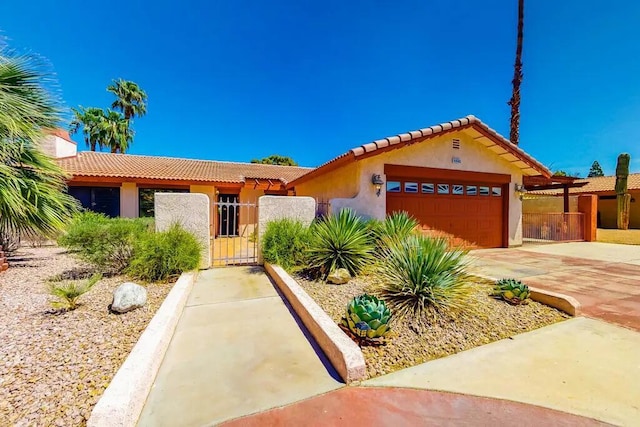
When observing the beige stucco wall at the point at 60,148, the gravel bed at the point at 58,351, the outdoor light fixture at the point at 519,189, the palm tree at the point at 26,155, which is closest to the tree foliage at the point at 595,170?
the outdoor light fixture at the point at 519,189

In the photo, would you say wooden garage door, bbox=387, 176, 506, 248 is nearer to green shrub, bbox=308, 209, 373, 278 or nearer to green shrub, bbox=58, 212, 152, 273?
green shrub, bbox=308, 209, 373, 278

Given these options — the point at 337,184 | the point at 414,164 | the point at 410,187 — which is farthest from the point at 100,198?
the point at 414,164

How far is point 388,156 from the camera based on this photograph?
10750 mm

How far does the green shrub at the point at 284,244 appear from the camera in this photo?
24.6 feet

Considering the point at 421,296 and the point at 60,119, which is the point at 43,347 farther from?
the point at 60,119

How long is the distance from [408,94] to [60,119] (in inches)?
703

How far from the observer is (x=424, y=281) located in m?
4.64

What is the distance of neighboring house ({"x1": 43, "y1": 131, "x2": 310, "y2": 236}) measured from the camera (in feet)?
47.6

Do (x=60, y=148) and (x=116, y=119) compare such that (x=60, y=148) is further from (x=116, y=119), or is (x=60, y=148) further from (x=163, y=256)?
(x=163, y=256)

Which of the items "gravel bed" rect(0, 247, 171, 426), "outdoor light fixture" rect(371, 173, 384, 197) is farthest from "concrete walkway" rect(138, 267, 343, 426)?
"outdoor light fixture" rect(371, 173, 384, 197)

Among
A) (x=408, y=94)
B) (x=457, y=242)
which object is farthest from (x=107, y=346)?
(x=408, y=94)

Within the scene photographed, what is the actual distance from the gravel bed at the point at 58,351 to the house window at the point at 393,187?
27.0ft

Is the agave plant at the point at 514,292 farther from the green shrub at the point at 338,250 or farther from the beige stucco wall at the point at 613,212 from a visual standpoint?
the beige stucco wall at the point at 613,212

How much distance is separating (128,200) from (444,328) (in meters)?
16.3
